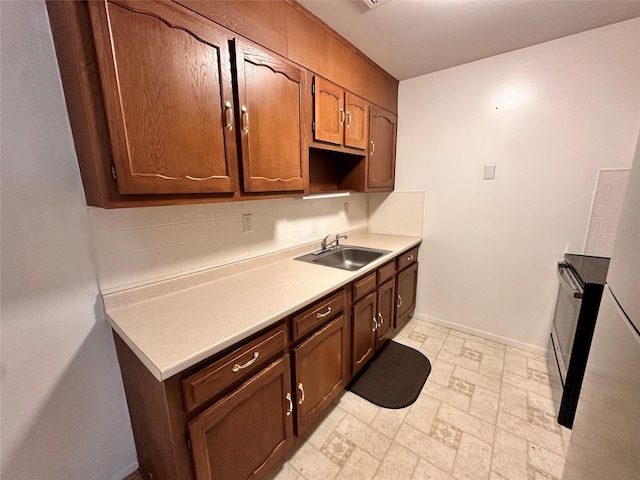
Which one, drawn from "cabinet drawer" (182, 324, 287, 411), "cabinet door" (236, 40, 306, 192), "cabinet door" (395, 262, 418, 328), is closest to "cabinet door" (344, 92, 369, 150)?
"cabinet door" (236, 40, 306, 192)

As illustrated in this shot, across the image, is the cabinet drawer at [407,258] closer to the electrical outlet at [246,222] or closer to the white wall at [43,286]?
the electrical outlet at [246,222]

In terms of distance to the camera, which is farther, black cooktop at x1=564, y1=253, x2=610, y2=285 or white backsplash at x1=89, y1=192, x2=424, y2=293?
black cooktop at x1=564, y1=253, x2=610, y2=285

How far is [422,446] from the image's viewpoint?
4.63ft

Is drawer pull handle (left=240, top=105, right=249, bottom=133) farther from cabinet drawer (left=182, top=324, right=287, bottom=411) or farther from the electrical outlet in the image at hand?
cabinet drawer (left=182, top=324, right=287, bottom=411)

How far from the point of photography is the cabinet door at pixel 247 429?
908mm

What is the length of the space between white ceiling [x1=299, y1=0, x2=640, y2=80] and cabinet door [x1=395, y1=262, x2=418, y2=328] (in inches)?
66.5

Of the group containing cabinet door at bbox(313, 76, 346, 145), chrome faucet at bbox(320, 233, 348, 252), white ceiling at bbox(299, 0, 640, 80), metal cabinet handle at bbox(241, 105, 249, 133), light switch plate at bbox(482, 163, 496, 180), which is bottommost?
chrome faucet at bbox(320, 233, 348, 252)

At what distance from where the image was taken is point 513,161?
6.64 feet

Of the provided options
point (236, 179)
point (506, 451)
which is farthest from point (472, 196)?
point (236, 179)

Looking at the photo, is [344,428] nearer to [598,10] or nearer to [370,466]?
[370,466]

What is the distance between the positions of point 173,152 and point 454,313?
261cm

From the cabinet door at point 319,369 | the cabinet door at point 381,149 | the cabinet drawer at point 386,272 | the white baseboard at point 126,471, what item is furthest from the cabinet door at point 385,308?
the white baseboard at point 126,471

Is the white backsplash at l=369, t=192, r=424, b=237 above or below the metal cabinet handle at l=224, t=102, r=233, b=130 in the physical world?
below

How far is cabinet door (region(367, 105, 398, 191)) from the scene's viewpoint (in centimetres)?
213
